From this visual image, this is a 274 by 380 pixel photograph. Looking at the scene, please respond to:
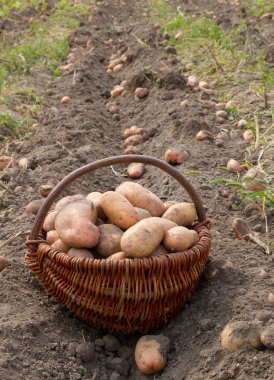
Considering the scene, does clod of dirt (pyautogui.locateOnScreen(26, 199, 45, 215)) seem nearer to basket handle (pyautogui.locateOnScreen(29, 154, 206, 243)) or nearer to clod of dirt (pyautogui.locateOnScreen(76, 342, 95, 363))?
basket handle (pyautogui.locateOnScreen(29, 154, 206, 243))

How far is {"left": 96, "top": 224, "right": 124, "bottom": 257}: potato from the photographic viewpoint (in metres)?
2.41

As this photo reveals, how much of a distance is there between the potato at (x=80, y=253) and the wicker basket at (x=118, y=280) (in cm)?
6

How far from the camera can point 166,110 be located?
451 cm

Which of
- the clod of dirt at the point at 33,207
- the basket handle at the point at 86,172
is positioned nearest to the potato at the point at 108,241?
the basket handle at the point at 86,172

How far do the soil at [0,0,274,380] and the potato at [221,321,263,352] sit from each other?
24mm

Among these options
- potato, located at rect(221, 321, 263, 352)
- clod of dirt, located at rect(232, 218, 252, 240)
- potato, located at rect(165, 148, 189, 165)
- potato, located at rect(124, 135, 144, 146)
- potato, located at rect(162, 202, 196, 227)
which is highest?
potato, located at rect(162, 202, 196, 227)

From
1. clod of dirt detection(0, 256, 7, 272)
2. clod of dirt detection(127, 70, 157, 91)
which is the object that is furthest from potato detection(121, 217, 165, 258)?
clod of dirt detection(127, 70, 157, 91)

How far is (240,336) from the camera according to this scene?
83.7 inches

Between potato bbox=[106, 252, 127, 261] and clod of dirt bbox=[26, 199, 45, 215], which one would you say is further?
clod of dirt bbox=[26, 199, 45, 215]

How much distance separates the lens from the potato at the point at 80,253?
2.37 m

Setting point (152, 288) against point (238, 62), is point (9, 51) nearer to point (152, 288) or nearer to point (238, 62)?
point (238, 62)

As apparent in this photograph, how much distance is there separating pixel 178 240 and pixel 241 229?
2.04ft

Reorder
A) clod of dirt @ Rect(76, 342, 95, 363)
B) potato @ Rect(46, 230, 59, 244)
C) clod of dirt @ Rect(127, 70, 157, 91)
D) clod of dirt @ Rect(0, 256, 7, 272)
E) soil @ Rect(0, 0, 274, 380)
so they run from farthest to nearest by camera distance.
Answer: clod of dirt @ Rect(127, 70, 157, 91) < clod of dirt @ Rect(0, 256, 7, 272) < potato @ Rect(46, 230, 59, 244) < clod of dirt @ Rect(76, 342, 95, 363) < soil @ Rect(0, 0, 274, 380)

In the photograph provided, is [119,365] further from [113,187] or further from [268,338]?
[113,187]
